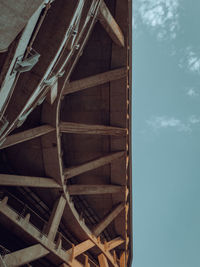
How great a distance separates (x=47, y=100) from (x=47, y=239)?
23.8 feet

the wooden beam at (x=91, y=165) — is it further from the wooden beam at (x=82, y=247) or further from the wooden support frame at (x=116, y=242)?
the wooden support frame at (x=116, y=242)

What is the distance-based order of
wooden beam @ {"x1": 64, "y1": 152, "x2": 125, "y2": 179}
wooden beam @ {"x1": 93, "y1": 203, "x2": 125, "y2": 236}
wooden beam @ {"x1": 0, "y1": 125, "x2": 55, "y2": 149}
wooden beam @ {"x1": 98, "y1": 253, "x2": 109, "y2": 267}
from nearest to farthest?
wooden beam @ {"x1": 0, "y1": 125, "x2": 55, "y2": 149} → wooden beam @ {"x1": 64, "y1": 152, "x2": 125, "y2": 179} → wooden beam @ {"x1": 98, "y1": 253, "x2": 109, "y2": 267} → wooden beam @ {"x1": 93, "y1": 203, "x2": 125, "y2": 236}

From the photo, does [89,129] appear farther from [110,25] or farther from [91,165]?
[110,25]

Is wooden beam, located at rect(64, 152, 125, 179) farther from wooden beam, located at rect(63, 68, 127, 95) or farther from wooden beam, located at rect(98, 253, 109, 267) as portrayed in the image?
wooden beam, located at rect(98, 253, 109, 267)

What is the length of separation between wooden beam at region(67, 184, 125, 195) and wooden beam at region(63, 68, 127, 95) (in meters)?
7.11

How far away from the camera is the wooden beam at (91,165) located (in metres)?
14.9

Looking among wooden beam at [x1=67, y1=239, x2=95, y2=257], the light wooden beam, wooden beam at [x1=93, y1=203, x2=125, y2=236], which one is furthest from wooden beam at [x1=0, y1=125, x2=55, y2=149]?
wooden beam at [x1=93, y1=203, x2=125, y2=236]

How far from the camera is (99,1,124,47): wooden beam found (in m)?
10.6

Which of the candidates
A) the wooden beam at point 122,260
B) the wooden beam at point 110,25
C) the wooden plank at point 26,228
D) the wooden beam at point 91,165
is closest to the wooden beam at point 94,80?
the wooden beam at point 110,25

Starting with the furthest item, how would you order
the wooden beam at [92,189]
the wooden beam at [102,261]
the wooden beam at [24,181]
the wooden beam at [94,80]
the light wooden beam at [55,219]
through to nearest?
the wooden beam at [102,261]
the wooden beam at [92,189]
the light wooden beam at [55,219]
the wooden beam at [94,80]
the wooden beam at [24,181]

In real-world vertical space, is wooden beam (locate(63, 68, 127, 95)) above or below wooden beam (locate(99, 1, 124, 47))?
below

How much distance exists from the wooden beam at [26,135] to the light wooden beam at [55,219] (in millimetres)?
4931

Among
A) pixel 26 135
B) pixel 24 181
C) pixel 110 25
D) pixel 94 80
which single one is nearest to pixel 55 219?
pixel 24 181

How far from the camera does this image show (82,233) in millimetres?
16609
